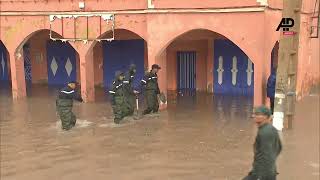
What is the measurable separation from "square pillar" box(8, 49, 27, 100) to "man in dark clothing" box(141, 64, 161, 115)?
23.4 ft

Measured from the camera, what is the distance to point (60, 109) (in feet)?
42.0

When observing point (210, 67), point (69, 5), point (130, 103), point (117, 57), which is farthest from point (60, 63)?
point (130, 103)

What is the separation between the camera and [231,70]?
64.2ft

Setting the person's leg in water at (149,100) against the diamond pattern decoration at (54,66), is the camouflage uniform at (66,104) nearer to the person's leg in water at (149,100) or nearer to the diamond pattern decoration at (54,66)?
the person's leg in water at (149,100)

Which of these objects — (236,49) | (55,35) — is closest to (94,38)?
(55,35)

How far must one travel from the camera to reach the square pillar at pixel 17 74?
1895 centimetres

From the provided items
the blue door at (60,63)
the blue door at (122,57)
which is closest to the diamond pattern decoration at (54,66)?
the blue door at (60,63)

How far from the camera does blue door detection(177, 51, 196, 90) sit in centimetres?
2036

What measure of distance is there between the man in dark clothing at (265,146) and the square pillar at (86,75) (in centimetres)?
1234

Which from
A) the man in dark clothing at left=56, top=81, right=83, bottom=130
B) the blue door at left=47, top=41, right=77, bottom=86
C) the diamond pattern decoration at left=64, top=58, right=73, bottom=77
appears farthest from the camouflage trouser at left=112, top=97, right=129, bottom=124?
the diamond pattern decoration at left=64, top=58, right=73, bottom=77

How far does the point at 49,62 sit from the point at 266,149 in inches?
765

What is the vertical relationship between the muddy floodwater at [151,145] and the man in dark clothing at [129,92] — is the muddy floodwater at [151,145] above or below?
below

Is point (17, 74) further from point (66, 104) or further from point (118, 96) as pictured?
point (118, 96)

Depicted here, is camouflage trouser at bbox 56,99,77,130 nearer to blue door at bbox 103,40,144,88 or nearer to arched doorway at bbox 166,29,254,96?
arched doorway at bbox 166,29,254,96
